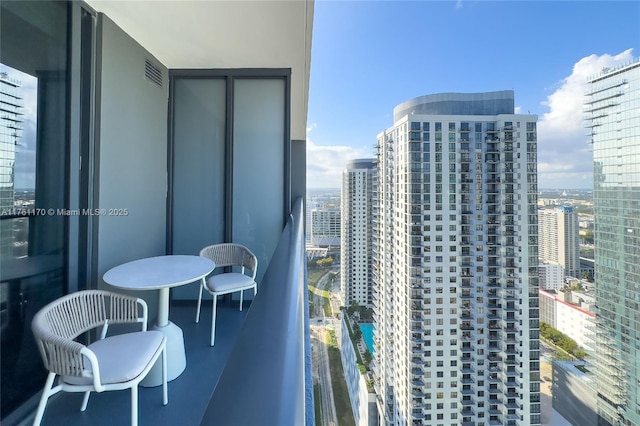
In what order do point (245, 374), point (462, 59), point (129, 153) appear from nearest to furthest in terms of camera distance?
1. point (245, 374)
2. point (129, 153)
3. point (462, 59)

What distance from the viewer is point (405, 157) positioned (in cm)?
831

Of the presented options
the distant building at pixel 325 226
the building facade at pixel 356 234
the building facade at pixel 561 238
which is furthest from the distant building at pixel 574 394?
the distant building at pixel 325 226

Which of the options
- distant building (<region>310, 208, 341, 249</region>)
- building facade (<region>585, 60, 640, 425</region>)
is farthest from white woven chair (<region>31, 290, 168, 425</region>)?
building facade (<region>585, 60, 640, 425</region>)

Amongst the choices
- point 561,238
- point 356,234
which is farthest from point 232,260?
point 561,238

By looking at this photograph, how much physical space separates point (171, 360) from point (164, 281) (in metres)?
0.67

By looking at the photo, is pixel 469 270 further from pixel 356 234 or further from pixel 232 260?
pixel 232 260

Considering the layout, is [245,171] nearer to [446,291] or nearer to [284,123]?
[284,123]

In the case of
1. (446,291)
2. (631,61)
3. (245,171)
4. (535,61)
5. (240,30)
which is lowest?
(446,291)

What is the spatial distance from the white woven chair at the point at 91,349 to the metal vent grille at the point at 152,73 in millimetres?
2352

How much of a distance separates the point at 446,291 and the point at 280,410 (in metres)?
8.96

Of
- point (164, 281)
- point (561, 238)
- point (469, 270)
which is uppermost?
point (164, 281)

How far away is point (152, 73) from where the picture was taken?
304 cm

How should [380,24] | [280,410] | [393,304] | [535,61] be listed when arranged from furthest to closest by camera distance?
[380,24] < [535,61] < [393,304] < [280,410]

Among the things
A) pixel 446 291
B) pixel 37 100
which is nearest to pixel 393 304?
pixel 446 291
